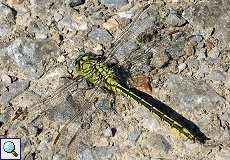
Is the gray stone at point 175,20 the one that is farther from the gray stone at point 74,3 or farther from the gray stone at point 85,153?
the gray stone at point 85,153

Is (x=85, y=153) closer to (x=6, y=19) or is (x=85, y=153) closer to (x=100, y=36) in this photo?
(x=100, y=36)

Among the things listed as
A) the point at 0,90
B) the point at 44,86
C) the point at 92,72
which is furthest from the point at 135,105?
the point at 0,90

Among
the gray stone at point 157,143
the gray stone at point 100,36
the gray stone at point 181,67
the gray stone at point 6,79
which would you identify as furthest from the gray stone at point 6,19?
the gray stone at point 157,143

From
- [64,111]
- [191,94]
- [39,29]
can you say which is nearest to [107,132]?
[64,111]

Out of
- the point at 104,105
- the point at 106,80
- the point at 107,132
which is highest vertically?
the point at 106,80

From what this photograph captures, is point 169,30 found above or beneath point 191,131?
above

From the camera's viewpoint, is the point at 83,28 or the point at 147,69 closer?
the point at 147,69

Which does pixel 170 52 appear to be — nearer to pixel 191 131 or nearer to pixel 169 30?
pixel 169 30
